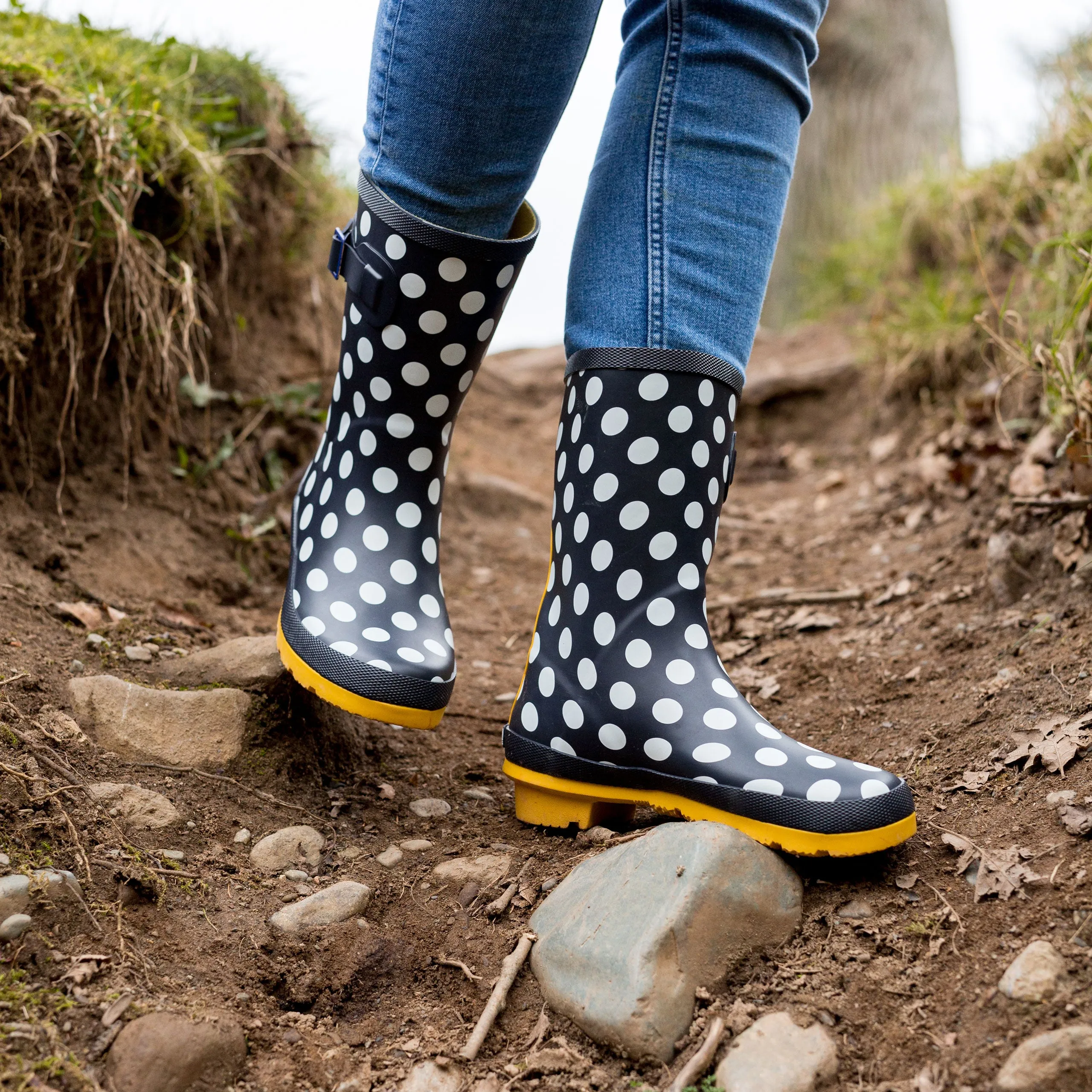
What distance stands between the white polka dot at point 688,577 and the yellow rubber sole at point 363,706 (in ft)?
1.02

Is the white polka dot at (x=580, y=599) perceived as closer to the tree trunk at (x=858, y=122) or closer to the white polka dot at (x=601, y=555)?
the white polka dot at (x=601, y=555)

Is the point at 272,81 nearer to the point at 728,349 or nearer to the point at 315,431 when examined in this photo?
the point at 315,431

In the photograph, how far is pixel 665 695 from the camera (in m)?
1.01

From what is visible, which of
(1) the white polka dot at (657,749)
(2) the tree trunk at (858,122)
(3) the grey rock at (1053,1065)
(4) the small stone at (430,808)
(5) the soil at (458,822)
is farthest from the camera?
(2) the tree trunk at (858,122)

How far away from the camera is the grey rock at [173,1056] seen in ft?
2.27

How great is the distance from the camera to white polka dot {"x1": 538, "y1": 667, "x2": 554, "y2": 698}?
1.08 m

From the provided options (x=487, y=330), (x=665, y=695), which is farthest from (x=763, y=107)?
(x=665, y=695)

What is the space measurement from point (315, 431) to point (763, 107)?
1.33m

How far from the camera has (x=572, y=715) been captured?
105 centimetres

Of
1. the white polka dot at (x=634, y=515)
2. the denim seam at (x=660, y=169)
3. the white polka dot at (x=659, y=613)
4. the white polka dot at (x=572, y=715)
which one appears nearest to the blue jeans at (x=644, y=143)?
the denim seam at (x=660, y=169)

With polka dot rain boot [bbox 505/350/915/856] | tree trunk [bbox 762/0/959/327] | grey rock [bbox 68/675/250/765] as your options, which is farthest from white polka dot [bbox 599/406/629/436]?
tree trunk [bbox 762/0/959/327]

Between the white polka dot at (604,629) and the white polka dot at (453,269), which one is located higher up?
the white polka dot at (453,269)

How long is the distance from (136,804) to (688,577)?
2.06 ft

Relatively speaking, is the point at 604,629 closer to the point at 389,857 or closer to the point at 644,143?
the point at 389,857
